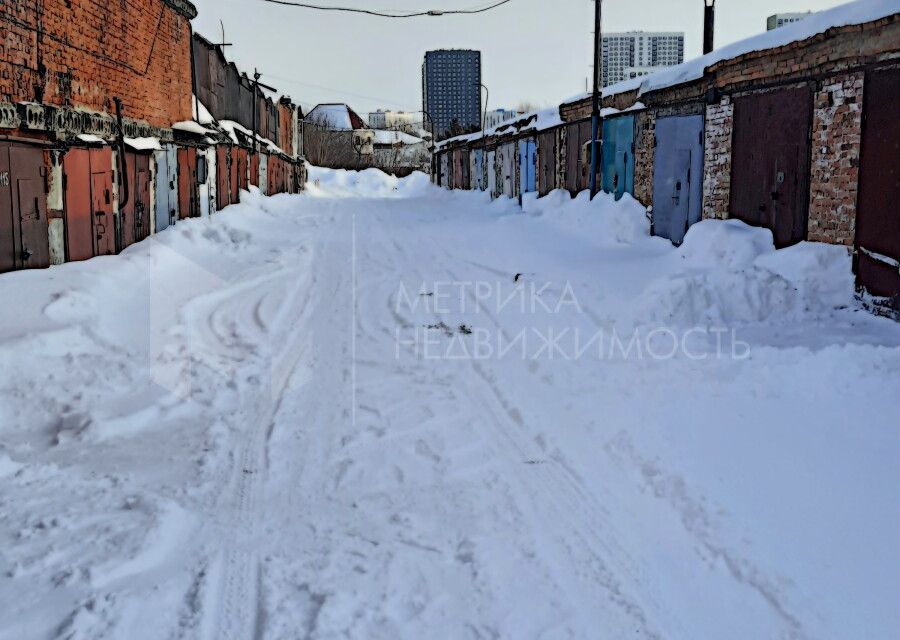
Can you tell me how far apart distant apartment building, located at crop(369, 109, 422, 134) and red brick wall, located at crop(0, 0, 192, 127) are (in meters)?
95.0

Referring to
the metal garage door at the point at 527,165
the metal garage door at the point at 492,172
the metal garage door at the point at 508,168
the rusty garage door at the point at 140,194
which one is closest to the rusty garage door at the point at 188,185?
the rusty garage door at the point at 140,194

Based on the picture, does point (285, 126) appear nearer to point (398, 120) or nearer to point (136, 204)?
point (136, 204)

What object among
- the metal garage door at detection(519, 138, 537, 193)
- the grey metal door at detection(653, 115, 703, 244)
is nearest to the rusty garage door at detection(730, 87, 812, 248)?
Answer: the grey metal door at detection(653, 115, 703, 244)

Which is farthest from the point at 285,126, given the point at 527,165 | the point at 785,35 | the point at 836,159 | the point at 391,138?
the point at 391,138

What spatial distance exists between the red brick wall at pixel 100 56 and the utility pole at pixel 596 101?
8568 millimetres

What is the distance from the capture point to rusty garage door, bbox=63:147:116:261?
33.8 ft

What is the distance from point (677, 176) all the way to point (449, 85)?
9425 centimetres

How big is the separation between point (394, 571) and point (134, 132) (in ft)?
36.6

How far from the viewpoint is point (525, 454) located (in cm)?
512

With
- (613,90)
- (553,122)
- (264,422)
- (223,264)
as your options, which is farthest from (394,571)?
(553,122)

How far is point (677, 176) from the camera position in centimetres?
1322

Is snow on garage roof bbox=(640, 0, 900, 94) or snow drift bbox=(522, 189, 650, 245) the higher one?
snow on garage roof bbox=(640, 0, 900, 94)

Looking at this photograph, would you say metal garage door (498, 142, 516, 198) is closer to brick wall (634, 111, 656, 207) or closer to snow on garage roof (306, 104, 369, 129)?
brick wall (634, 111, 656, 207)

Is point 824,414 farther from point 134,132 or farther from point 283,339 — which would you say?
point 134,132
